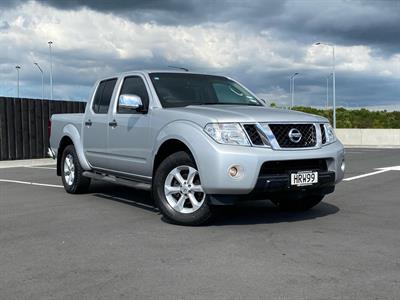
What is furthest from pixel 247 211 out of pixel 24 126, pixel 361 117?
pixel 361 117

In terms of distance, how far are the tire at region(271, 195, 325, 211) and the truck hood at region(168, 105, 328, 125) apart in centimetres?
114

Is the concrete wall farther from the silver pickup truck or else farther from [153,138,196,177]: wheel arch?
[153,138,196,177]: wheel arch

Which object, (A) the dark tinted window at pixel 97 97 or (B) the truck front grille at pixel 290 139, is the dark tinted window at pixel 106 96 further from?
(B) the truck front grille at pixel 290 139

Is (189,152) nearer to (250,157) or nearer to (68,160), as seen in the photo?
(250,157)

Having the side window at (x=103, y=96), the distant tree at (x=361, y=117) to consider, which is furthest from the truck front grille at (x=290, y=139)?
the distant tree at (x=361, y=117)

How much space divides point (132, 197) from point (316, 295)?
5.27 m

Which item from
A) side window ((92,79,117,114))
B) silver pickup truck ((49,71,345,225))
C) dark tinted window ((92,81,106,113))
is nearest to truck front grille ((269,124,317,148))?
silver pickup truck ((49,71,345,225))

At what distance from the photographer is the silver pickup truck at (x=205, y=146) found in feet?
19.1

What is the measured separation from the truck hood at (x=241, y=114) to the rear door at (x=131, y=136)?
68 centimetres

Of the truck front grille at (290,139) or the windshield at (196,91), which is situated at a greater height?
the windshield at (196,91)

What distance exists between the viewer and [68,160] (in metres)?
9.21

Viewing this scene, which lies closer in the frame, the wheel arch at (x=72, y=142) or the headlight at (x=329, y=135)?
the headlight at (x=329, y=135)

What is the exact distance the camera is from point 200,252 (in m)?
5.02

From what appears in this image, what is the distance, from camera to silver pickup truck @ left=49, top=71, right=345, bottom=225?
5824mm
